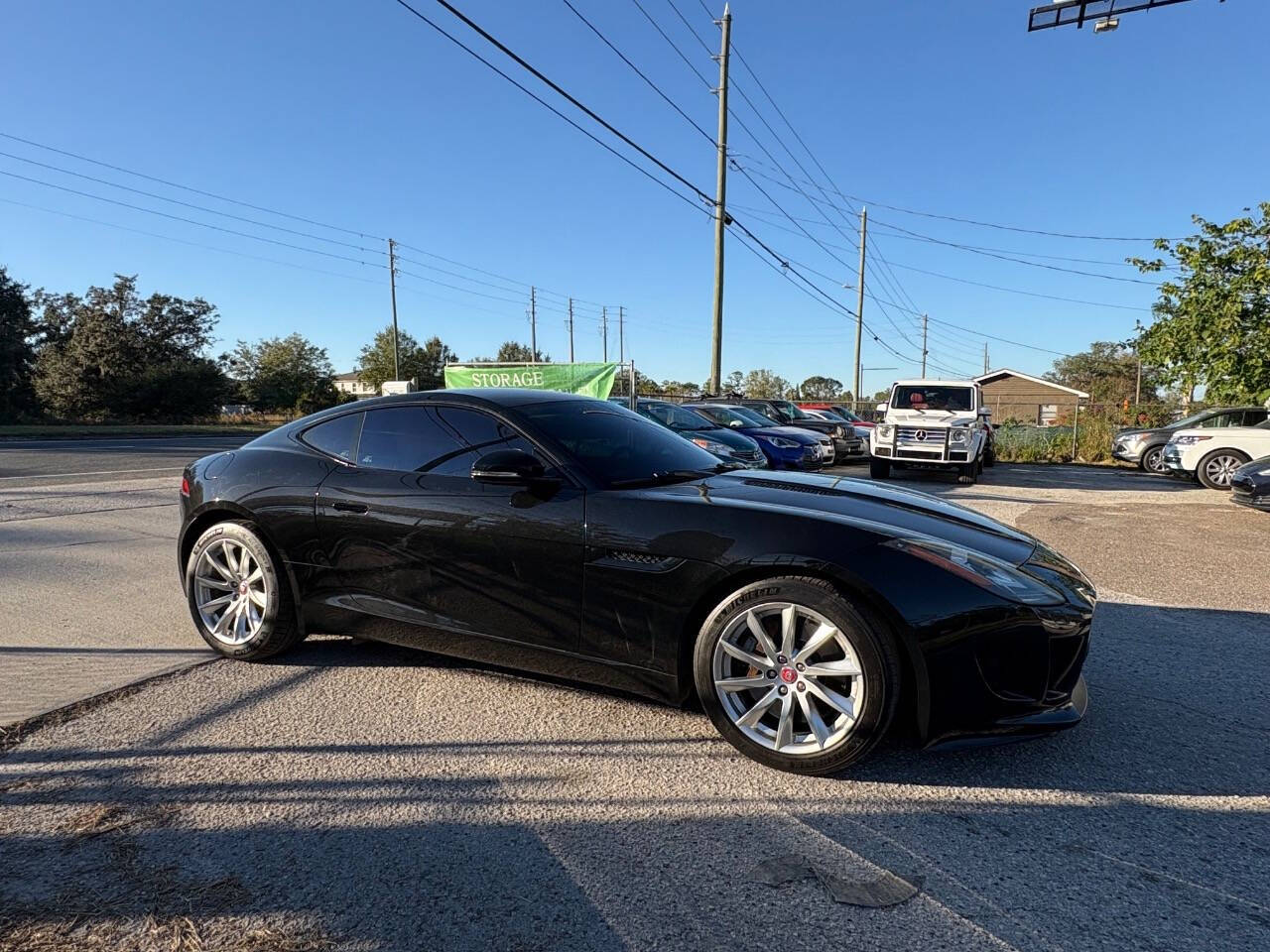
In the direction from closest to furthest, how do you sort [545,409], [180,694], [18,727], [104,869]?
1. [104,869]
2. [18,727]
3. [180,694]
4. [545,409]

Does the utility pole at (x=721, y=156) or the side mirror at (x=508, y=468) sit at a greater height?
the utility pole at (x=721, y=156)

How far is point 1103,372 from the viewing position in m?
87.7

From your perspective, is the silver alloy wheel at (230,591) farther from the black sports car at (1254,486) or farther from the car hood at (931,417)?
the car hood at (931,417)

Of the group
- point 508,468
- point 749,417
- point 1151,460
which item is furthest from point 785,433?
point 508,468

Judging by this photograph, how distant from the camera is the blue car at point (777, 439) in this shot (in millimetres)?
14289

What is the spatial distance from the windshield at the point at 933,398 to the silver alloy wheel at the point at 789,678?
1308 cm

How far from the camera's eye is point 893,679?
2721mm

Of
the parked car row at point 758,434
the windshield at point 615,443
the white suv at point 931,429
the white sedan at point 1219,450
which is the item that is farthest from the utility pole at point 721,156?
the windshield at point 615,443

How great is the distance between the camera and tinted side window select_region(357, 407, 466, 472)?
3736 millimetres

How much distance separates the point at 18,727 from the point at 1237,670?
19.1ft

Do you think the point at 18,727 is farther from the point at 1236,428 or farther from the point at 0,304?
the point at 0,304

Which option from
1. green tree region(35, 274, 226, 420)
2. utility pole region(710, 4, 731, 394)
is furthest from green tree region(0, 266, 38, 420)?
utility pole region(710, 4, 731, 394)

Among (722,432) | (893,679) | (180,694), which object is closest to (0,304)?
(722,432)

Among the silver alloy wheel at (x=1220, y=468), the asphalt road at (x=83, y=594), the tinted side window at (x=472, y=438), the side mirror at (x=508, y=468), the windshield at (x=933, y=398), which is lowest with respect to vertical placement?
the asphalt road at (x=83, y=594)
